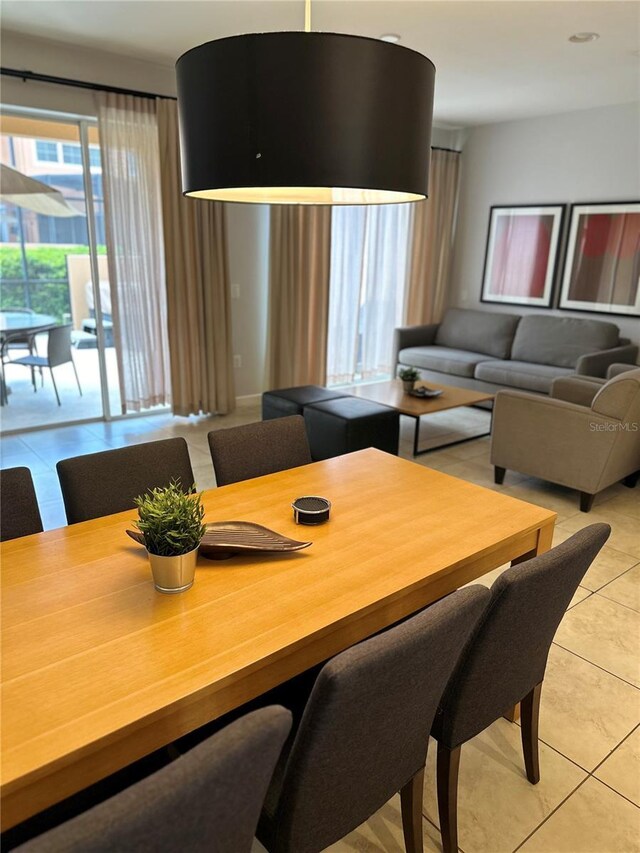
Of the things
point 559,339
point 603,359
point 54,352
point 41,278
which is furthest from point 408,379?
point 41,278

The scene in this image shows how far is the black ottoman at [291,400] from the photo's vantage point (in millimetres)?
4215

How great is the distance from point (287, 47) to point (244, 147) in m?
0.20

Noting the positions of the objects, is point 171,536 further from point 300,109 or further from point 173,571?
point 300,109

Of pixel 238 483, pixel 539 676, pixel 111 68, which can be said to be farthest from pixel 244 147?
pixel 111 68

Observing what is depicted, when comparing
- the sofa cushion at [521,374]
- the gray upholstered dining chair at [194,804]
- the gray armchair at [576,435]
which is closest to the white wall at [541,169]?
the sofa cushion at [521,374]

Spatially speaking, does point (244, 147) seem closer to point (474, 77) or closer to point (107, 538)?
point (107, 538)

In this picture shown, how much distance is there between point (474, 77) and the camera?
4.52 m

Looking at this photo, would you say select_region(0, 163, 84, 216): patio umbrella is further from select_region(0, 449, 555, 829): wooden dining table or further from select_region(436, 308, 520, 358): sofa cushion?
select_region(436, 308, 520, 358): sofa cushion

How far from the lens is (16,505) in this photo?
1.72m

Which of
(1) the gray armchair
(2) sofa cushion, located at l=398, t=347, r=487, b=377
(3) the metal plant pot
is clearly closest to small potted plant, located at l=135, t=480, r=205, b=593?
(3) the metal plant pot

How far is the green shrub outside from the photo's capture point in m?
4.48

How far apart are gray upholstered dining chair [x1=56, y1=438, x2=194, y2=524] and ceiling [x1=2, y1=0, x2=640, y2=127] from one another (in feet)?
8.65

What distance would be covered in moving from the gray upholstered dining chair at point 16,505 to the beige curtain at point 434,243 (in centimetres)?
553

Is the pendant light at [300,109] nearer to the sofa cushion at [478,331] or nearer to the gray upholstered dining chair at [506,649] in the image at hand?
the gray upholstered dining chair at [506,649]
